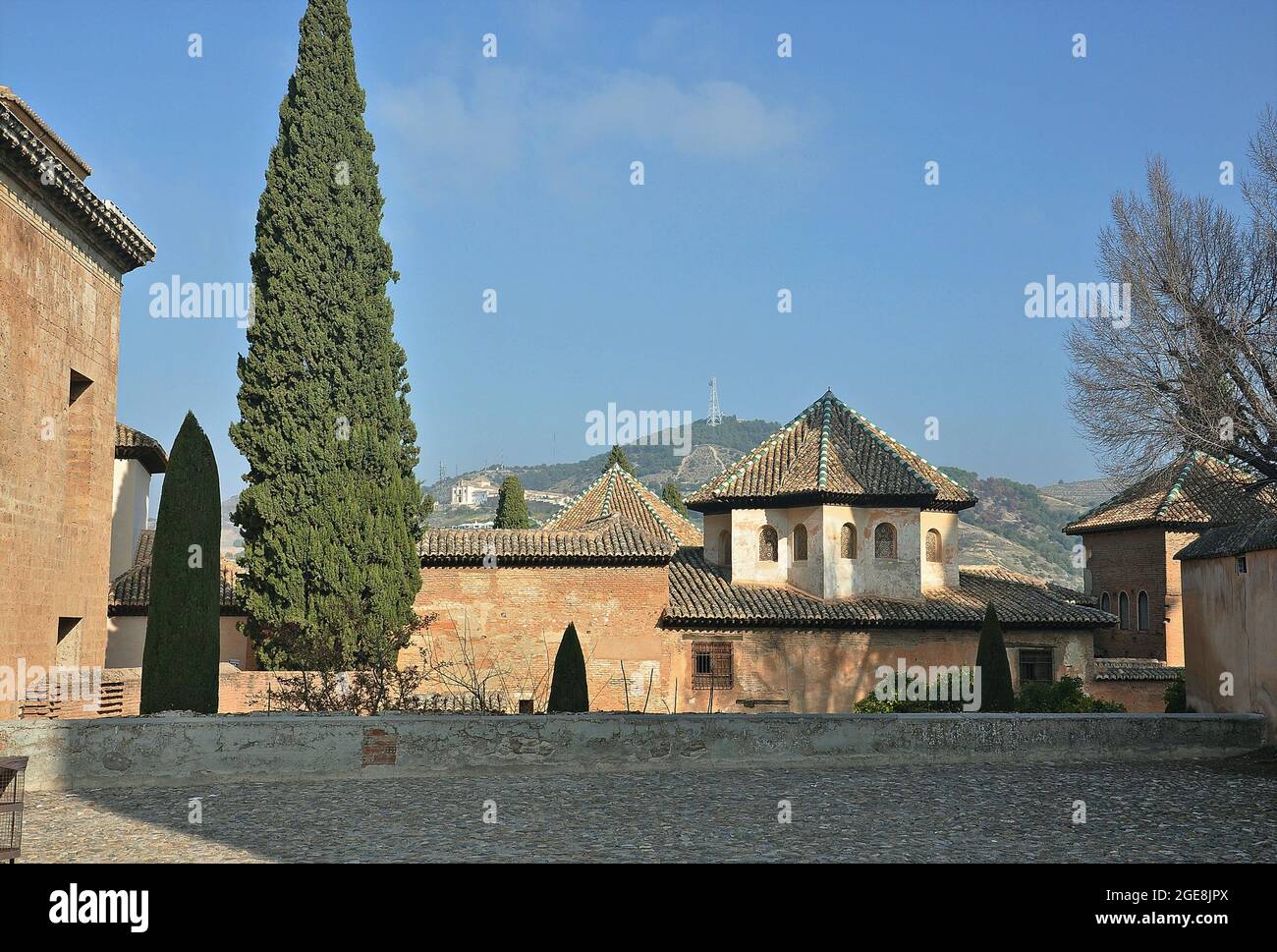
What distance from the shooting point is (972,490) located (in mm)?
110250

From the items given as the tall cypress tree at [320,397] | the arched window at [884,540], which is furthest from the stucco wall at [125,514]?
the arched window at [884,540]

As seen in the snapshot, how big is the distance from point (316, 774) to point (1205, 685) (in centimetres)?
1080

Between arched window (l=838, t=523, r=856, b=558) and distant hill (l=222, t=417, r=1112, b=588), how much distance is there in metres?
54.3

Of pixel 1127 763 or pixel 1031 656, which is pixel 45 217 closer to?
pixel 1127 763

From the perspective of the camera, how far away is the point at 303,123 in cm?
2045

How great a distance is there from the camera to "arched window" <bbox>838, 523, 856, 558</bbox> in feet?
88.5

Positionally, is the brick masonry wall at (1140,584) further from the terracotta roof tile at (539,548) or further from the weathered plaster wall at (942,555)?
the terracotta roof tile at (539,548)

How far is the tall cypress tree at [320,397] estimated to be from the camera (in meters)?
20.1

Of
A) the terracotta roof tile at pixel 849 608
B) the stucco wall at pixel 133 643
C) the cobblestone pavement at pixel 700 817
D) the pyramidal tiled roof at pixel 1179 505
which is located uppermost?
the pyramidal tiled roof at pixel 1179 505

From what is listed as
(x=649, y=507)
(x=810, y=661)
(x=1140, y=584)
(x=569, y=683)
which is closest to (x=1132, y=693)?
(x=1140, y=584)

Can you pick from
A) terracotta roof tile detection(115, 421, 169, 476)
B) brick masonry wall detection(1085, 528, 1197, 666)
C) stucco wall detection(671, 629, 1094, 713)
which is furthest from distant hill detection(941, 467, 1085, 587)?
terracotta roof tile detection(115, 421, 169, 476)

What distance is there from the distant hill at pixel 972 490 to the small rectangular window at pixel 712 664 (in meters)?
56.2

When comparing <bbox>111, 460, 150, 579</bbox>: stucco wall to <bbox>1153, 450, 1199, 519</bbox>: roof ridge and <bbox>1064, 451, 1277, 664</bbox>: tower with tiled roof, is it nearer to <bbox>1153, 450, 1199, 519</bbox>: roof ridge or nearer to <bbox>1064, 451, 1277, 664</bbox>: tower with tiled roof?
<bbox>1064, 451, 1277, 664</bbox>: tower with tiled roof

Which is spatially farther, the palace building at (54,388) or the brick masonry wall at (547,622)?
the brick masonry wall at (547,622)
